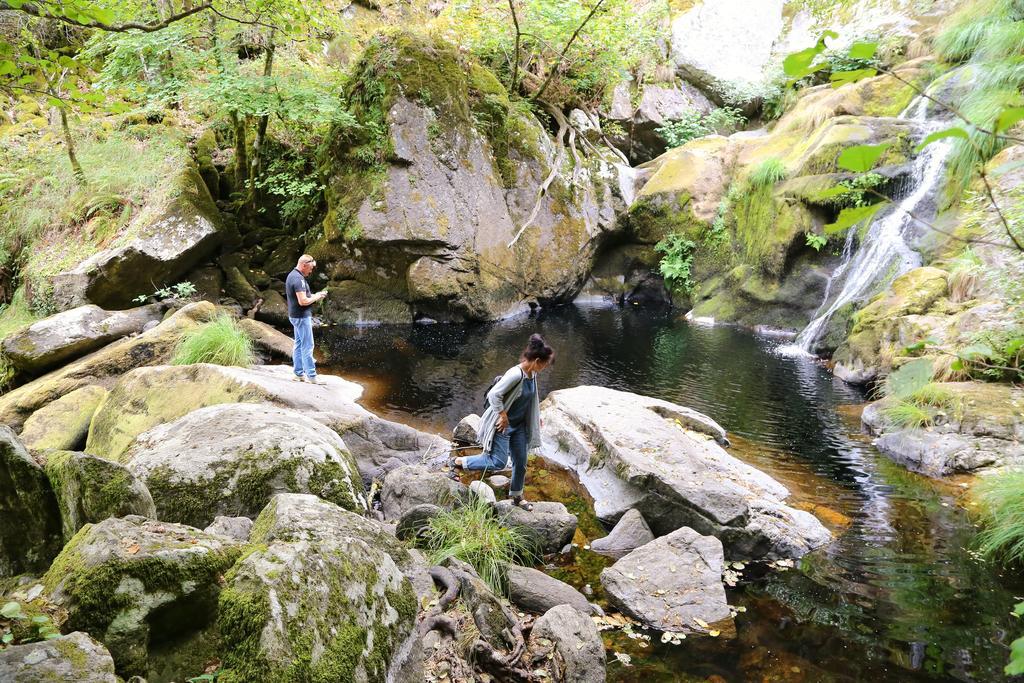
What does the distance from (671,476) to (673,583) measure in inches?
52.4

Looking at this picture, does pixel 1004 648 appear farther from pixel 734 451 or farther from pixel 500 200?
pixel 500 200

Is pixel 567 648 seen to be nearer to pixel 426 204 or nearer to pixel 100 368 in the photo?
pixel 100 368

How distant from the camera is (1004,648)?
14.3 feet

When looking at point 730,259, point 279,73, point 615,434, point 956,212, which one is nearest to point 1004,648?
point 615,434

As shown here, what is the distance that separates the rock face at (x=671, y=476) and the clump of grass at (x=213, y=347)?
495cm

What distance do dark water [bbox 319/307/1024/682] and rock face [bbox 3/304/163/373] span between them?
3.86m

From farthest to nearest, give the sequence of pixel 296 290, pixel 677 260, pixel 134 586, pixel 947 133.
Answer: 1. pixel 677 260
2. pixel 296 290
3. pixel 134 586
4. pixel 947 133

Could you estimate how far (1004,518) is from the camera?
219 inches

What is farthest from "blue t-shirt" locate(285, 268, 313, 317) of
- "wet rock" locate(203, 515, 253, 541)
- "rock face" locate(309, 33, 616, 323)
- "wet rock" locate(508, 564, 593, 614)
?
"rock face" locate(309, 33, 616, 323)

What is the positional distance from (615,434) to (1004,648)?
12.3ft

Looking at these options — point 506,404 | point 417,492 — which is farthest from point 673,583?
point 417,492

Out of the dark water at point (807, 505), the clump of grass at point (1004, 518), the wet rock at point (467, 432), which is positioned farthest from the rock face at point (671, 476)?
the clump of grass at point (1004, 518)

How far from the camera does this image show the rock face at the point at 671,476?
5.73 meters

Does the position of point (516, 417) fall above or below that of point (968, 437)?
above
